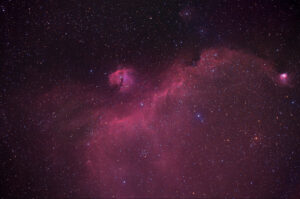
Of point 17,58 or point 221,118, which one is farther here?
point 221,118

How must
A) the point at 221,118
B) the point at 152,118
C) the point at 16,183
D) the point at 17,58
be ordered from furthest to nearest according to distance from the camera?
1. the point at 221,118
2. the point at 152,118
3. the point at 16,183
4. the point at 17,58

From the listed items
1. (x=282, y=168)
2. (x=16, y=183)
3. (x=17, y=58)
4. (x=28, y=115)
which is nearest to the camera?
(x=17, y=58)

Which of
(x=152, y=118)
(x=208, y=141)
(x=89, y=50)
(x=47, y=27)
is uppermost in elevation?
(x=47, y=27)

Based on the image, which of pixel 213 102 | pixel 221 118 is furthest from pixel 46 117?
pixel 221 118

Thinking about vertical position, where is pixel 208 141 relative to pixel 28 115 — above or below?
below

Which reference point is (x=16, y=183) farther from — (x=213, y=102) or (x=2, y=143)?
(x=213, y=102)

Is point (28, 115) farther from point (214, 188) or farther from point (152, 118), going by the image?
point (214, 188)

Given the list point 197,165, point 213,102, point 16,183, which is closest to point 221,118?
point 213,102
